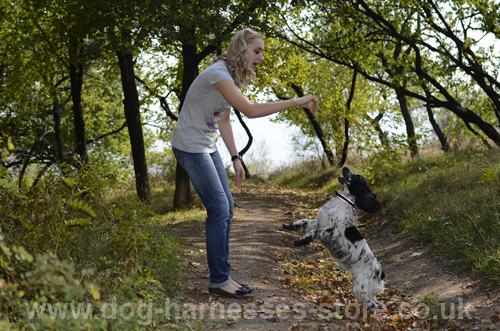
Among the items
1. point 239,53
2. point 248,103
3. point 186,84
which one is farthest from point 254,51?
point 186,84

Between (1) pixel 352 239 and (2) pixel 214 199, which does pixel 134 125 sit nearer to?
(2) pixel 214 199

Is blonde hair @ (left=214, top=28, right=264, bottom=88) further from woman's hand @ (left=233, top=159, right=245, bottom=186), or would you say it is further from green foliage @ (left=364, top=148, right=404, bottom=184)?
green foliage @ (left=364, top=148, right=404, bottom=184)

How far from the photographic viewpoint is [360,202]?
4.92m

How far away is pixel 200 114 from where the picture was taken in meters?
4.36

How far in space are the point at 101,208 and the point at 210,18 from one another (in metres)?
5.92

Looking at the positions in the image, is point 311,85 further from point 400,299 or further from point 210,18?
point 400,299

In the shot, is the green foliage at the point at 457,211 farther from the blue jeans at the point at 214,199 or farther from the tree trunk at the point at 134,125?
the tree trunk at the point at 134,125

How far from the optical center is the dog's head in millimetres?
4875

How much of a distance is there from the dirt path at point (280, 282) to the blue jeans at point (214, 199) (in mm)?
379

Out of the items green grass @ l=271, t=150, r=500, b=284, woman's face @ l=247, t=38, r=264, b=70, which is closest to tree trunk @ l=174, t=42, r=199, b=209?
green grass @ l=271, t=150, r=500, b=284

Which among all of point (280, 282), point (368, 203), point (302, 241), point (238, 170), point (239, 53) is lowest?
point (280, 282)

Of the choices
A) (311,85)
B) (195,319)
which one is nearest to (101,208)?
(195,319)

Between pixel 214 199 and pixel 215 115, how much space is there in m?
0.86

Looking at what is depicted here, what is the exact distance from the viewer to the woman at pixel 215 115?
4133 millimetres
